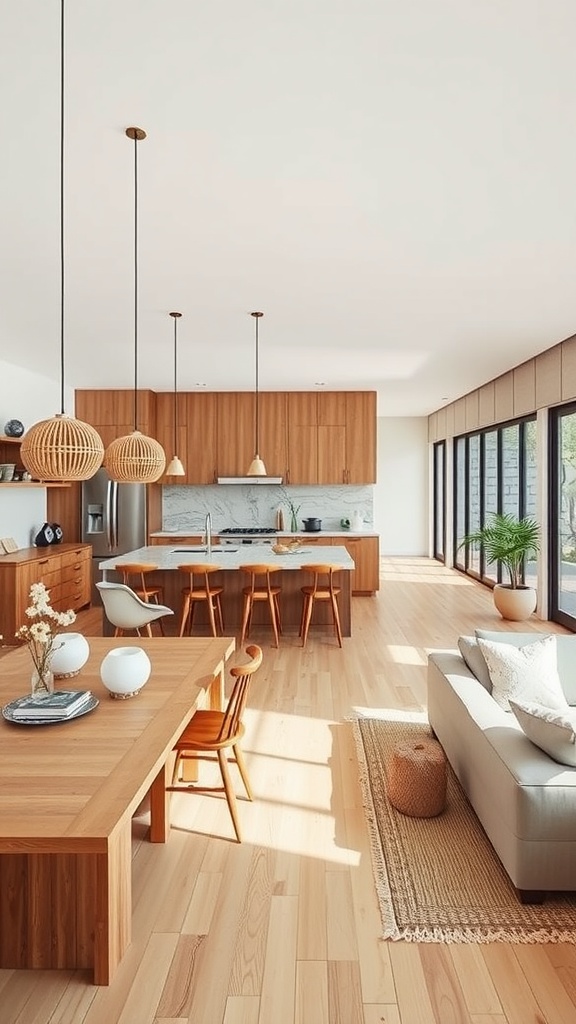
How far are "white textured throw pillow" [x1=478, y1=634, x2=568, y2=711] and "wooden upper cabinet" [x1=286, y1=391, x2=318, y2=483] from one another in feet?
19.6

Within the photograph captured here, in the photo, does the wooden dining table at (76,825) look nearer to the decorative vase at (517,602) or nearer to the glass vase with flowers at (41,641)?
the glass vase with flowers at (41,641)

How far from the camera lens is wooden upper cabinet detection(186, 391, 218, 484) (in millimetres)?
9102

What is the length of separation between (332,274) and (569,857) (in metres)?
3.46

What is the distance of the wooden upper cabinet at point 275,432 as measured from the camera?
9055 mm

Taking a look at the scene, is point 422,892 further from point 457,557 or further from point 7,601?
point 457,557

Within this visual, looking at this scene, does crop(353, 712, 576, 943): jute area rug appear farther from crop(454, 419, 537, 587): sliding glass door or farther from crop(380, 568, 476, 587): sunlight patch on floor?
crop(380, 568, 476, 587): sunlight patch on floor

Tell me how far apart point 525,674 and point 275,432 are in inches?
250

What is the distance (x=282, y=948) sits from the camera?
2.09 meters

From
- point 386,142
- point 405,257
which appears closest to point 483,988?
point 386,142

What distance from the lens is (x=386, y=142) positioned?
8.54ft

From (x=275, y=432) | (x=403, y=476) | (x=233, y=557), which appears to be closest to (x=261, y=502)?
(x=275, y=432)

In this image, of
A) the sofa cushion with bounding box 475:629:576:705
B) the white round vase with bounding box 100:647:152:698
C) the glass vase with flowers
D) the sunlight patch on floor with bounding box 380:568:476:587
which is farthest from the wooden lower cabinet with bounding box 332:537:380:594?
the glass vase with flowers

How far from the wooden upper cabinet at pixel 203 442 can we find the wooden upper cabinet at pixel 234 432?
0.07 metres

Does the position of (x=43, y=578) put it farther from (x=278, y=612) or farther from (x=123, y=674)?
(x=123, y=674)
